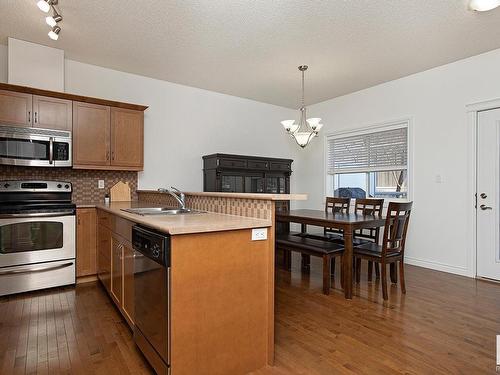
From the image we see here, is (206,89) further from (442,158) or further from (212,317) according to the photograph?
(212,317)

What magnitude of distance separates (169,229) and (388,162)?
419 cm

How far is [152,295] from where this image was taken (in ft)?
5.45

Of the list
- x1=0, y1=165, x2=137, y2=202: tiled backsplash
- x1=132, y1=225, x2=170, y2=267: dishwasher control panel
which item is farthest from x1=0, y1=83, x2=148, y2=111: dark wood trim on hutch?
x1=132, y1=225, x2=170, y2=267: dishwasher control panel

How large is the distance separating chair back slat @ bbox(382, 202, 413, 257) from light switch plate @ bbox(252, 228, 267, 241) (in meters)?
1.63

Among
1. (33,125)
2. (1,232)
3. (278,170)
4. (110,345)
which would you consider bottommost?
(110,345)

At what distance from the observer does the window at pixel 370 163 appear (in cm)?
454

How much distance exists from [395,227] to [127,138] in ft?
10.9

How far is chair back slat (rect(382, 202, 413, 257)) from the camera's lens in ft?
9.56

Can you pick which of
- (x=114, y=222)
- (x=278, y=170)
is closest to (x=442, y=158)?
(x=278, y=170)

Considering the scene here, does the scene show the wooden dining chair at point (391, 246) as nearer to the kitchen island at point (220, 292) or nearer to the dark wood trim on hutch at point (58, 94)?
the kitchen island at point (220, 292)

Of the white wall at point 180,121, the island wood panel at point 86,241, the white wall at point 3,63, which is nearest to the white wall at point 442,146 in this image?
the white wall at point 180,121

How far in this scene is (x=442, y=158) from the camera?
3961 mm

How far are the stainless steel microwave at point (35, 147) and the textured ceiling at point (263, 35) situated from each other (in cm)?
105

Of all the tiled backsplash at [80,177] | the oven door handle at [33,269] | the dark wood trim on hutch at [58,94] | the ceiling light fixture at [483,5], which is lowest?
the oven door handle at [33,269]
